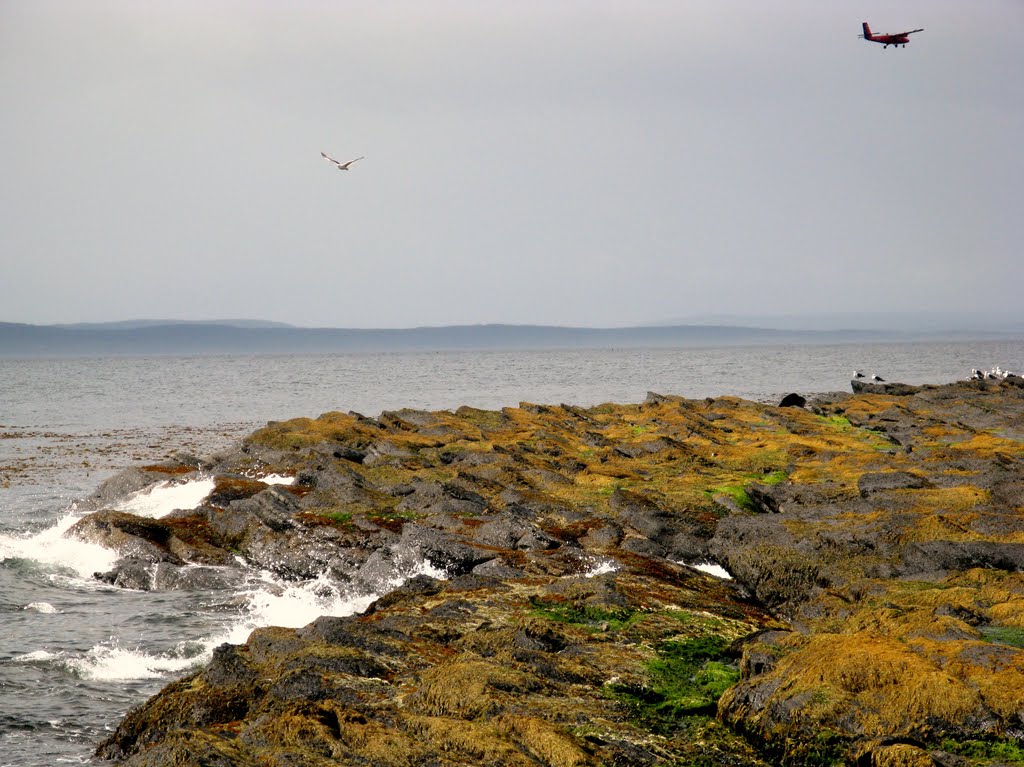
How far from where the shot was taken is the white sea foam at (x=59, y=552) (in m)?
27.5

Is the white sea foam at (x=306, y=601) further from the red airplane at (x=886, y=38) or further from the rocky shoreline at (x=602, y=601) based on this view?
the red airplane at (x=886, y=38)

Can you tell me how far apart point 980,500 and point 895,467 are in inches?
321

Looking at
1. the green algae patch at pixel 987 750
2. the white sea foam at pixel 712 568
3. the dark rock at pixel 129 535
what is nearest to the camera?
the green algae patch at pixel 987 750

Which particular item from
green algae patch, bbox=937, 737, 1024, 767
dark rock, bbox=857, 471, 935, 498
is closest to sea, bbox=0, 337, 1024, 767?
green algae patch, bbox=937, 737, 1024, 767

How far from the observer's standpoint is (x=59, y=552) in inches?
1124

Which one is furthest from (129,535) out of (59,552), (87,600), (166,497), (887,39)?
(887,39)

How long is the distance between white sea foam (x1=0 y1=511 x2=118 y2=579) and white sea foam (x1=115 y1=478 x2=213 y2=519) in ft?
7.88

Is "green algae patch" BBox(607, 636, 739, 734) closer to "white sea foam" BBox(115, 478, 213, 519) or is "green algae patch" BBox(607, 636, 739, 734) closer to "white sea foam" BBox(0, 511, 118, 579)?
"white sea foam" BBox(0, 511, 118, 579)

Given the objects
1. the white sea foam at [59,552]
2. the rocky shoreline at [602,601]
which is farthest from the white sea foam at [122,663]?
the white sea foam at [59,552]

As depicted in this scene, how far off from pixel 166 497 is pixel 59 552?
4.92m

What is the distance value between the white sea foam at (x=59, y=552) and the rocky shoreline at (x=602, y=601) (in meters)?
0.52

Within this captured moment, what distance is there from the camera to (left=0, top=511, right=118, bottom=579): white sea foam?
Result: 27453 millimetres

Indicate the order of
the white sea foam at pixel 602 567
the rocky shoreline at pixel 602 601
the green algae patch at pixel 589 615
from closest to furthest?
the rocky shoreline at pixel 602 601 < the green algae patch at pixel 589 615 < the white sea foam at pixel 602 567

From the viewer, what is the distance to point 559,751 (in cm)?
1141
